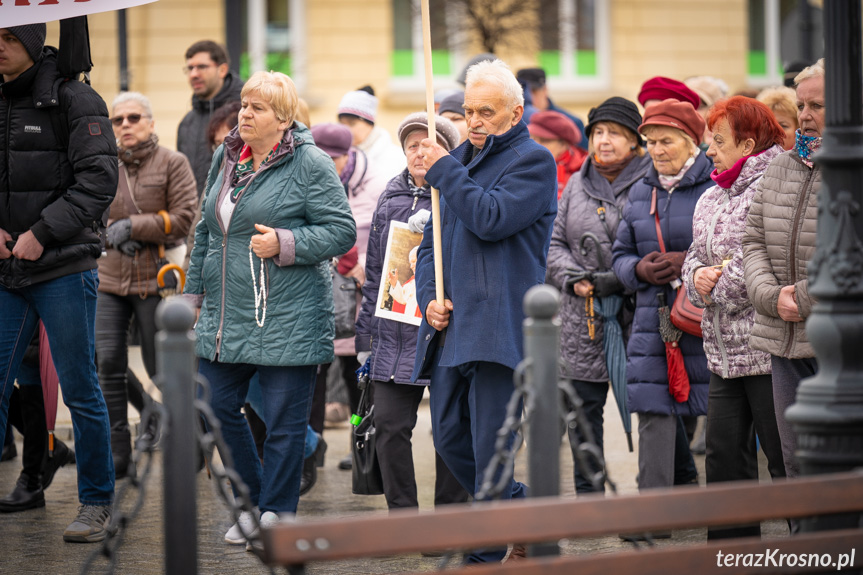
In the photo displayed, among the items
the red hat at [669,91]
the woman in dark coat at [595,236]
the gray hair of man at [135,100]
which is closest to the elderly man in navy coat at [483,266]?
the woman in dark coat at [595,236]

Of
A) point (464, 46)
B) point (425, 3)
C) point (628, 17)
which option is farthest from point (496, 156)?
point (628, 17)

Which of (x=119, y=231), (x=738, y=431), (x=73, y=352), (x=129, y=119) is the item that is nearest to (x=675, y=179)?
(x=738, y=431)

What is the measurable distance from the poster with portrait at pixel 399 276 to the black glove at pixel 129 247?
226cm

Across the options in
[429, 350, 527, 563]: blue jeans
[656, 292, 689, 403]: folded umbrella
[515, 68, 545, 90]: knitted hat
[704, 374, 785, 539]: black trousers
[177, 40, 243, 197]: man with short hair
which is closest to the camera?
[429, 350, 527, 563]: blue jeans

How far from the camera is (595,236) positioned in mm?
6938

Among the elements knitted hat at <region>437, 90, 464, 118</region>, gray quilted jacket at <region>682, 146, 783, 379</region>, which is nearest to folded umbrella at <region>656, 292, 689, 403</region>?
gray quilted jacket at <region>682, 146, 783, 379</region>

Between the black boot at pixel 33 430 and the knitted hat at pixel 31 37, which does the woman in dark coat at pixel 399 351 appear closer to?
the knitted hat at pixel 31 37

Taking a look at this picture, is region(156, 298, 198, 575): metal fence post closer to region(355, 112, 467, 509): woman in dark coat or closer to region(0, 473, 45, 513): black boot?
region(355, 112, 467, 509): woman in dark coat

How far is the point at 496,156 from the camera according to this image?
17.4 feet

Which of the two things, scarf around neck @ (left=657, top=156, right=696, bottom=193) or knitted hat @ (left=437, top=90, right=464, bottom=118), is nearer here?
scarf around neck @ (left=657, top=156, right=696, bottom=193)

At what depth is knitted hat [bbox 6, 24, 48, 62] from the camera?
19.4ft

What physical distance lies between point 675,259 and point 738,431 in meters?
1.05

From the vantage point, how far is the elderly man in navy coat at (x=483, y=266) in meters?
5.10

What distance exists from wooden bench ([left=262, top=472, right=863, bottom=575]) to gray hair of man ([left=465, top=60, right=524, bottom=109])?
2248mm
